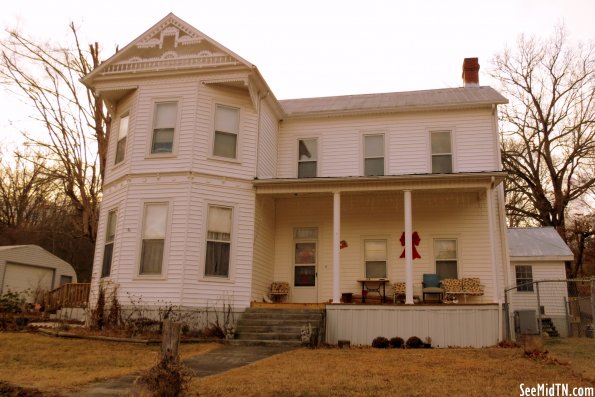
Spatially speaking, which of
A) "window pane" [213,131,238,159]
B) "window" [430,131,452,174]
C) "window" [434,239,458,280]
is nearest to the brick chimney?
"window" [430,131,452,174]

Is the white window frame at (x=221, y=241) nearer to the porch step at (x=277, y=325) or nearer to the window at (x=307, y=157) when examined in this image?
the porch step at (x=277, y=325)

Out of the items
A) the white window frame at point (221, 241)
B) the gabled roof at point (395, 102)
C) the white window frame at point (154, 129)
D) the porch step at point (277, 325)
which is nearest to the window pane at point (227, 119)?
the white window frame at point (154, 129)

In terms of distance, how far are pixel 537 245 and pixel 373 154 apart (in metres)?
11.2

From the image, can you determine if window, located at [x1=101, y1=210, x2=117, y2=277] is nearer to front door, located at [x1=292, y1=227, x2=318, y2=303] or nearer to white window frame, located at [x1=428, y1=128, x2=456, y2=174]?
front door, located at [x1=292, y1=227, x2=318, y2=303]

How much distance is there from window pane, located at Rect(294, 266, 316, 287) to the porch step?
2377 mm

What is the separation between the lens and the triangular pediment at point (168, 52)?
15188 mm

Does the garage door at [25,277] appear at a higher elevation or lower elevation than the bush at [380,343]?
higher

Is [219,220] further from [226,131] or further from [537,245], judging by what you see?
[537,245]

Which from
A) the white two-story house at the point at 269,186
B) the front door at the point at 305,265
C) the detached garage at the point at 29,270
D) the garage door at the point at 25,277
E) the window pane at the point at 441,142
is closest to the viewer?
the white two-story house at the point at 269,186

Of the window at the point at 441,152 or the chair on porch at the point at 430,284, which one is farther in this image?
the window at the point at 441,152

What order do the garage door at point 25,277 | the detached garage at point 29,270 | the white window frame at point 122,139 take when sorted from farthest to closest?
the garage door at point 25,277 < the detached garage at point 29,270 < the white window frame at point 122,139

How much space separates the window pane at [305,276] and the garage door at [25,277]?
14507 millimetres

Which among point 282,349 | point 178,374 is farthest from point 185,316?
point 178,374

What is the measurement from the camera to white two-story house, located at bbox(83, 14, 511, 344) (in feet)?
47.0
